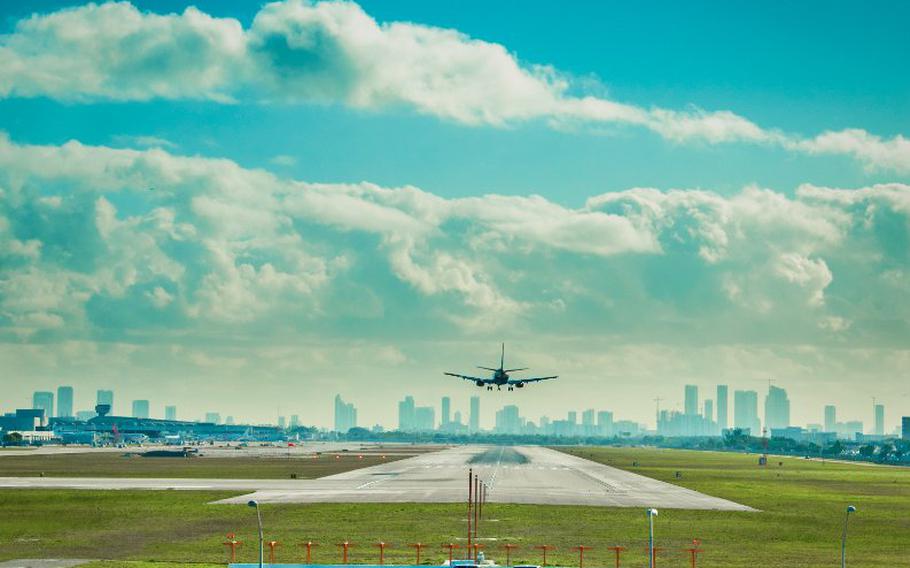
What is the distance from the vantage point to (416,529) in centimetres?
8569

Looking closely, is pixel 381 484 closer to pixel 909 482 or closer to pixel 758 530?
pixel 758 530

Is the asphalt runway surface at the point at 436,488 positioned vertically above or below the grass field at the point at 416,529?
below

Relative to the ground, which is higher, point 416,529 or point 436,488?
point 416,529

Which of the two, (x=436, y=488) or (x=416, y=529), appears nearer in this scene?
(x=416, y=529)

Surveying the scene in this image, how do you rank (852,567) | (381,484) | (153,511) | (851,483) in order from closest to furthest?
(852,567), (153,511), (381,484), (851,483)

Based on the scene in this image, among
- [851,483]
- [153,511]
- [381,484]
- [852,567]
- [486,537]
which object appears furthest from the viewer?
[851,483]

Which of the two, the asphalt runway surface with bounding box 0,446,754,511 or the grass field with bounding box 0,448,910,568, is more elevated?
the grass field with bounding box 0,448,910,568

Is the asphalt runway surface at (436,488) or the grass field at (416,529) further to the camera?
the asphalt runway surface at (436,488)

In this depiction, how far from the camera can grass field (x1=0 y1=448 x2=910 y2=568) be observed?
236ft

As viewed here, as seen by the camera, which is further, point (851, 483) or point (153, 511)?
point (851, 483)

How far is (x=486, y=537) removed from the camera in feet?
262

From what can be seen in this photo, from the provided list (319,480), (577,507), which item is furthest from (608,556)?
(319,480)

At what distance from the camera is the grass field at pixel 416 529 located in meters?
71.8

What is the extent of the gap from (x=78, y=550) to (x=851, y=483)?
13639 centimetres
